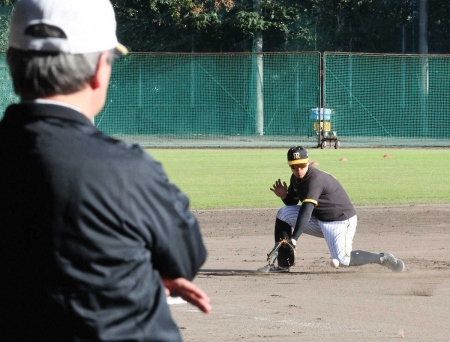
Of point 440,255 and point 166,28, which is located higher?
point 166,28

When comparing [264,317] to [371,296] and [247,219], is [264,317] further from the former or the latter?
[247,219]

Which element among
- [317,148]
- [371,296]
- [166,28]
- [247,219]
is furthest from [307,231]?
[166,28]

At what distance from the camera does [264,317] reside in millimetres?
6852

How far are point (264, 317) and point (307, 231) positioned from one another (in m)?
2.45

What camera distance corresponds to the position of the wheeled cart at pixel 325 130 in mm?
29000

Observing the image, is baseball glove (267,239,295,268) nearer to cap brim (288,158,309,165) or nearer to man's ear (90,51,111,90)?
cap brim (288,158,309,165)

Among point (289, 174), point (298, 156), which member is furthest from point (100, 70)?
point (289, 174)

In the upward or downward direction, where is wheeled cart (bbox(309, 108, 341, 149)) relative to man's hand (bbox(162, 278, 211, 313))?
downward

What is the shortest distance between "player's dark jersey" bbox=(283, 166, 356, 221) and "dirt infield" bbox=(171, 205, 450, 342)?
623 mm

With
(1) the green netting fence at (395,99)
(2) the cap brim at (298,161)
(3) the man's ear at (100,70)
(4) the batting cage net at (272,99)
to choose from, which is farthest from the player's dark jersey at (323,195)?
(1) the green netting fence at (395,99)

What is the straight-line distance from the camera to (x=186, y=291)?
2170 millimetres

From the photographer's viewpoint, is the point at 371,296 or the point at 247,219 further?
the point at 247,219

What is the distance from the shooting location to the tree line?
41.7 m

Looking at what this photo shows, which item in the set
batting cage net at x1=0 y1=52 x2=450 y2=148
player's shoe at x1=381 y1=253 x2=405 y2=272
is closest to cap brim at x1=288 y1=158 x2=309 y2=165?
player's shoe at x1=381 y1=253 x2=405 y2=272
